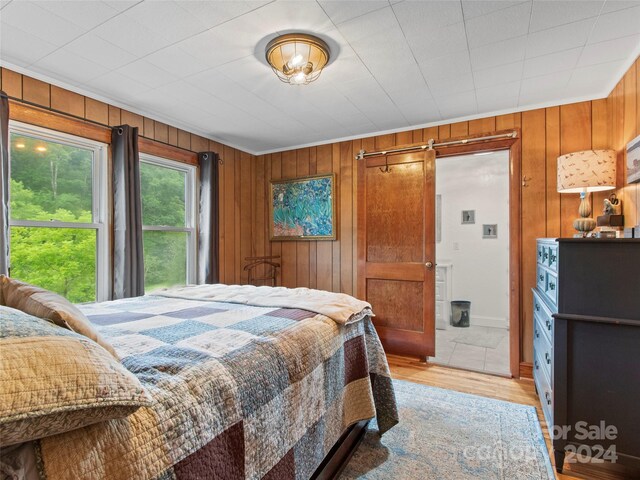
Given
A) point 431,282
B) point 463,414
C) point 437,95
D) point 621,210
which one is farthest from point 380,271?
point 621,210

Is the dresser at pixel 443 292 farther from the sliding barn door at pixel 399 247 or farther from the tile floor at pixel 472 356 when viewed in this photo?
the sliding barn door at pixel 399 247

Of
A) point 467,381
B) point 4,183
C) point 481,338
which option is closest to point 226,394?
point 4,183

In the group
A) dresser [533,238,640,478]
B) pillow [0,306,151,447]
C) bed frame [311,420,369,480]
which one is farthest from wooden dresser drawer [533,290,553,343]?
pillow [0,306,151,447]

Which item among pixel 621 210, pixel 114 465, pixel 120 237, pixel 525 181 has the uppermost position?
pixel 525 181

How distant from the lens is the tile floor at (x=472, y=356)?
3137 mm

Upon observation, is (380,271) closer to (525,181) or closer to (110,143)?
(525,181)

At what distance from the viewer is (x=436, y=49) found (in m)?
2.01

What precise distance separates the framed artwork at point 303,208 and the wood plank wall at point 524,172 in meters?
0.09

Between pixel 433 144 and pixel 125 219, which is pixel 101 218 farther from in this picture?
pixel 433 144

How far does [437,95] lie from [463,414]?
2.41 m

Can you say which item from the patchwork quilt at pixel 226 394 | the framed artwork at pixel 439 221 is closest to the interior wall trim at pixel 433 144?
the framed artwork at pixel 439 221

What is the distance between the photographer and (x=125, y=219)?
2682 millimetres

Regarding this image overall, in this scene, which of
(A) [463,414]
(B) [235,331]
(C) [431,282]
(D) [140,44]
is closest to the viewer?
(B) [235,331]

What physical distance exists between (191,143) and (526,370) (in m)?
3.86
